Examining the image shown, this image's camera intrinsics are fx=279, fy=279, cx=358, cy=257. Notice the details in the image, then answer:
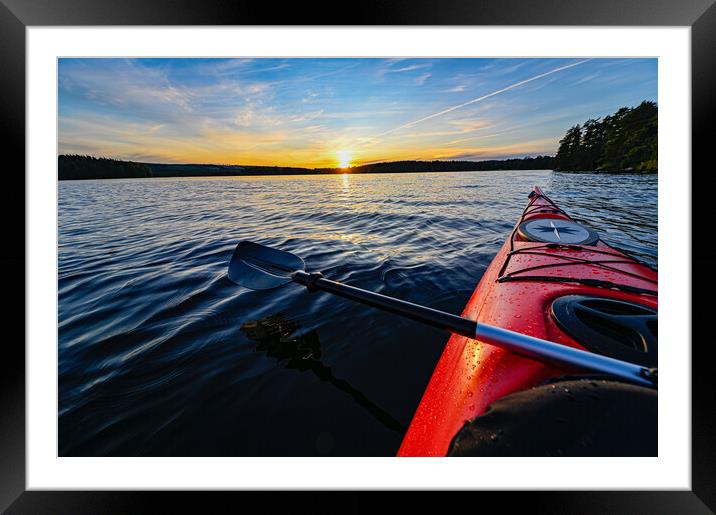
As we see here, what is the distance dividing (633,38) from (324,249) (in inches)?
146

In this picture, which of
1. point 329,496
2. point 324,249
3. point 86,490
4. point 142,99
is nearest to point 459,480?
point 329,496

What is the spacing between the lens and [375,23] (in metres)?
1.18

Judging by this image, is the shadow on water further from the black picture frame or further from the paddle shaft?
the paddle shaft

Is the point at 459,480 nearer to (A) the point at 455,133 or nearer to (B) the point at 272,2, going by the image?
(B) the point at 272,2

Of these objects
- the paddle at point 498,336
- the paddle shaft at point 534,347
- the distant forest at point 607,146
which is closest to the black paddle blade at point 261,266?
the paddle at point 498,336

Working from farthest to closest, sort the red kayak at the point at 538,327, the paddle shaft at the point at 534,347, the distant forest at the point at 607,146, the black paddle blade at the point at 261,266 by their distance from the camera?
the distant forest at the point at 607,146
the black paddle blade at the point at 261,266
the red kayak at the point at 538,327
the paddle shaft at the point at 534,347

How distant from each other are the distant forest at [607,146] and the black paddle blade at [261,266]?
14.2 metres

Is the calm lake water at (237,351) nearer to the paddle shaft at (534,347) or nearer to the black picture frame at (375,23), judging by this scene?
the black picture frame at (375,23)

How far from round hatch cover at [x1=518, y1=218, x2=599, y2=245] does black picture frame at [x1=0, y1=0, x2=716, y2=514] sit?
1.56 meters

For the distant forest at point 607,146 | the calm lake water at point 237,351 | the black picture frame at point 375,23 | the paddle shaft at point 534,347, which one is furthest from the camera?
the distant forest at point 607,146

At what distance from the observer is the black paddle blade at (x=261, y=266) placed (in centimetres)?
231

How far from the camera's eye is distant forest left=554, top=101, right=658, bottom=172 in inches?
485

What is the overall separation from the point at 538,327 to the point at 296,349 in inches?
58.9

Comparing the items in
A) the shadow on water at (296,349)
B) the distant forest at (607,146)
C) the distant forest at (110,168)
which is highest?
the distant forest at (607,146)
